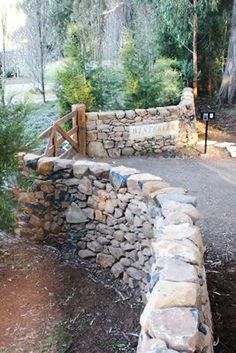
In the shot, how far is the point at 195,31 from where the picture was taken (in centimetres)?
1073

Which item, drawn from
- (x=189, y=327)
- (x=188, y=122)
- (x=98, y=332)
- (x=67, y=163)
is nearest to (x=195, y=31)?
(x=188, y=122)

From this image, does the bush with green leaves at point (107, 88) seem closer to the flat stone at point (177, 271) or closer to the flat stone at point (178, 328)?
the flat stone at point (177, 271)

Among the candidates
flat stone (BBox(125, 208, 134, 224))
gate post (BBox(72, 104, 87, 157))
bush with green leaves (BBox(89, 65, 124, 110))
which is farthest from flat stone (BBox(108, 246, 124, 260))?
bush with green leaves (BBox(89, 65, 124, 110))

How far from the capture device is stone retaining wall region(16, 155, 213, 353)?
1959 mm

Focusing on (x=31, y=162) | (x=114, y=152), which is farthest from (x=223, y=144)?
(x=31, y=162)

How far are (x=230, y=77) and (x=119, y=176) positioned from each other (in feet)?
27.2

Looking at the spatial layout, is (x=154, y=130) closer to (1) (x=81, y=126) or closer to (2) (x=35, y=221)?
(1) (x=81, y=126)

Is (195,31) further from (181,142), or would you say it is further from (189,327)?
(189,327)

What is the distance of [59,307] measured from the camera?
3689 millimetres

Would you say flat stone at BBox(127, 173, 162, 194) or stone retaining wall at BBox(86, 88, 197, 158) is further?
stone retaining wall at BBox(86, 88, 197, 158)

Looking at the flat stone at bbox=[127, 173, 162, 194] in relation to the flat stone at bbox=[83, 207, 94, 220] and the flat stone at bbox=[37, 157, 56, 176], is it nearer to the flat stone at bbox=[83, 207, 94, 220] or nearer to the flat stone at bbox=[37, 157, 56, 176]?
the flat stone at bbox=[83, 207, 94, 220]

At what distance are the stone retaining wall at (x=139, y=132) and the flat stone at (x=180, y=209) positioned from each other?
4899 mm

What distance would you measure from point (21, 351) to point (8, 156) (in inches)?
63.6

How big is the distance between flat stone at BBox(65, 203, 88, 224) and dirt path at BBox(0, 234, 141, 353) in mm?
394
